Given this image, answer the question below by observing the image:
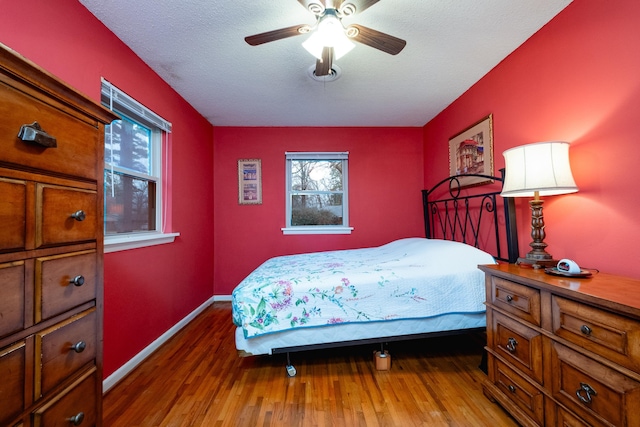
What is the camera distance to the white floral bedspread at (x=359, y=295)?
1.71m

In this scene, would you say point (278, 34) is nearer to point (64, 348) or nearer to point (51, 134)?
point (51, 134)

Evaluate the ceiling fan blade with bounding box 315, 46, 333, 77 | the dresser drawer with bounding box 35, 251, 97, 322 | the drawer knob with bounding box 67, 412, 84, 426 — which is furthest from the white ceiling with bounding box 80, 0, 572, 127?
the drawer knob with bounding box 67, 412, 84, 426

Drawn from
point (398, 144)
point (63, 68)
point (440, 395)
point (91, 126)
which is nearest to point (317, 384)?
point (440, 395)

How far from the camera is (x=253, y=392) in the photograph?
1655mm

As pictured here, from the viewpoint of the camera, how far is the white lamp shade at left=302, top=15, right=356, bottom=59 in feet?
4.56

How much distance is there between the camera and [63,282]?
823 millimetres

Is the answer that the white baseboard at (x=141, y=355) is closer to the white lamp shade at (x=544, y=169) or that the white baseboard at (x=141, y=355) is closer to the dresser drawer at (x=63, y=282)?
the dresser drawer at (x=63, y=282)

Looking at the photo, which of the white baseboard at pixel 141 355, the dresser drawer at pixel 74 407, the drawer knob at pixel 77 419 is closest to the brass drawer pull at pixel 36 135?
the dresser drawer at pixel 74 407

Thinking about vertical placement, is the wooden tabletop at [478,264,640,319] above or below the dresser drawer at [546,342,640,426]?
above

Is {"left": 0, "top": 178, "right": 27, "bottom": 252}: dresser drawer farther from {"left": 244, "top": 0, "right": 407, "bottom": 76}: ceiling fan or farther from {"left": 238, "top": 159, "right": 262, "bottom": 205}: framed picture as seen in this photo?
Result: {"left": 238, "top": 159, "right": 262, "bottom": 205}: framed picture

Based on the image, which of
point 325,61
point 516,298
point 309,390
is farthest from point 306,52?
point 309,390

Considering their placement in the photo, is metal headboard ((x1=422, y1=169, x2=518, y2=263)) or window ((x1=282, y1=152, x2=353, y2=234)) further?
window ((x1=282, y1=152, x2=353, y2=234))

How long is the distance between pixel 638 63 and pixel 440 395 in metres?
2.03

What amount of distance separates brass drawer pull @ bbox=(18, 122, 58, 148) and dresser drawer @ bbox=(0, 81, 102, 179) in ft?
0.04
